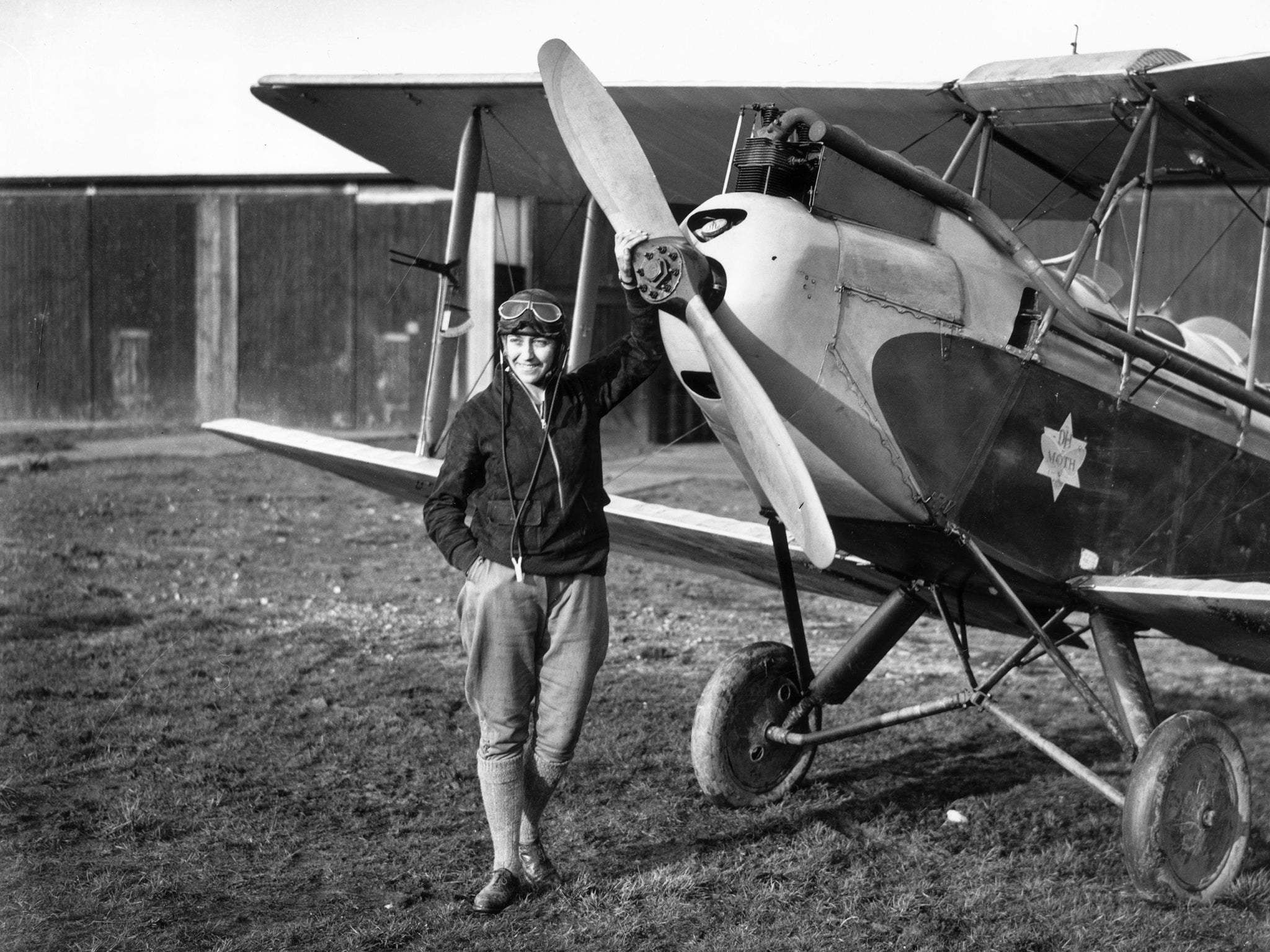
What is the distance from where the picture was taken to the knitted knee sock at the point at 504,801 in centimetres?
356

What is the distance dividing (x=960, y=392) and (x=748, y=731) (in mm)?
1619

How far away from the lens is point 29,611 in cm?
743

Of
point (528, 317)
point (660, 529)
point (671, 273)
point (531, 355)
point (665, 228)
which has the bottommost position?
point (660, 529)

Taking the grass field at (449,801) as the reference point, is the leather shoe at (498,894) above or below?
above

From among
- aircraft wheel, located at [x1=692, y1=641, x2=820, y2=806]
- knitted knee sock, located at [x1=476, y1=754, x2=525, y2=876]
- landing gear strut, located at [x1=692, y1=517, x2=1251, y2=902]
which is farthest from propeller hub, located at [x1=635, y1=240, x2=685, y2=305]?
aircraft wheel, located at [x1=692, y1=641, x2=820, y2=806]

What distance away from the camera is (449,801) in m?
4.56

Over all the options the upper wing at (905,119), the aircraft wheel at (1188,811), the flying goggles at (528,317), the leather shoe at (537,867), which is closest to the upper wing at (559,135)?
the upper wing at (905,119)

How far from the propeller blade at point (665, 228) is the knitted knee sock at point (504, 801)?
1.09 metres

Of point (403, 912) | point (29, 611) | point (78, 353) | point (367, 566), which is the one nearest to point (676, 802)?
point (403, 912)

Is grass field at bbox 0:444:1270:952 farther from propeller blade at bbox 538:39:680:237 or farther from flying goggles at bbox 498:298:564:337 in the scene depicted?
propeller blade at bbox 538:39:680:237

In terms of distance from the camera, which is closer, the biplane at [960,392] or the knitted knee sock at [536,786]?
the biplane at [960,392]

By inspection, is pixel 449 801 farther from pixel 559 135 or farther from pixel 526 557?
pixel 559 135

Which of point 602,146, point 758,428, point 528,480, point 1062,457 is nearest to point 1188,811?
point 1062,457

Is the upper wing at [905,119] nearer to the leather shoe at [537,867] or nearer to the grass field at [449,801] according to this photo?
the grass field at [449,801]
